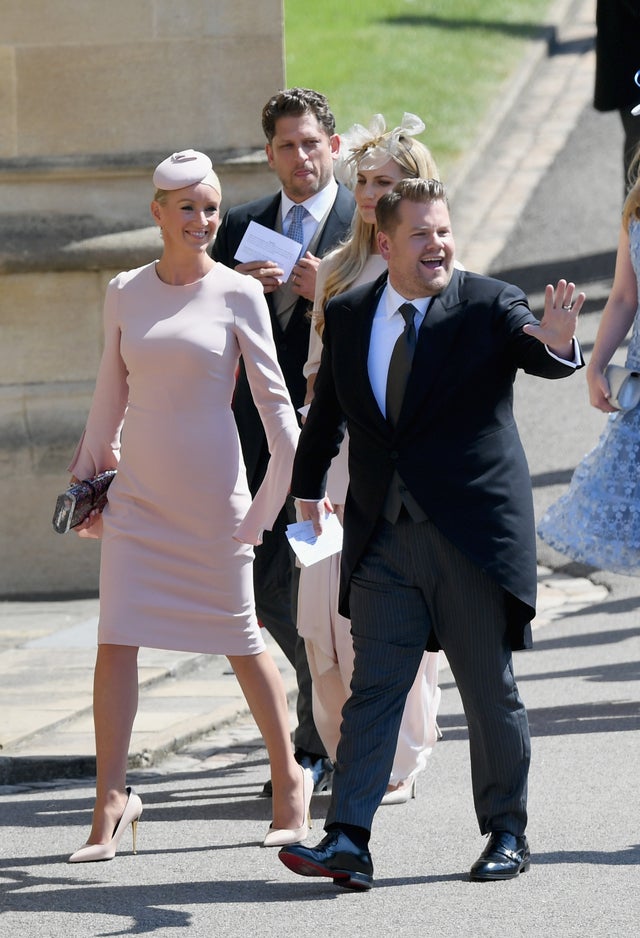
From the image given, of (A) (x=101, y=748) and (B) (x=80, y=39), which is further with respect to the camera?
(B) (x=80, y=39)

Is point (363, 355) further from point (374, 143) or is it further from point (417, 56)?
point (417, 56)

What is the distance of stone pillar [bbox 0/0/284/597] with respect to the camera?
10.5 m

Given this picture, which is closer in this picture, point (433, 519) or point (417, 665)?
point (433, 519)

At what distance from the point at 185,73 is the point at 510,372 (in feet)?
18.9

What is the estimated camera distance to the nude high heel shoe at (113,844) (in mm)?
5582

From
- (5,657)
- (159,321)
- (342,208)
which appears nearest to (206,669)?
(5,657)

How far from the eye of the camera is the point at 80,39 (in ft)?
34.5

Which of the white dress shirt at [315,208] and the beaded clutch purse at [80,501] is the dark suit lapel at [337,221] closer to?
the white dress shirt at [315,208]

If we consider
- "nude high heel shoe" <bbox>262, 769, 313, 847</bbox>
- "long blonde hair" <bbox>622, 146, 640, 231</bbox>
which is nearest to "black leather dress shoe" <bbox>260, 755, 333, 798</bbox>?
"nude high heel shoe" <bbox>262, 769, 313, 847</bbox>

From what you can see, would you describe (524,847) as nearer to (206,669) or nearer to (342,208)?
(342,208)

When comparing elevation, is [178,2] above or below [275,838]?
above

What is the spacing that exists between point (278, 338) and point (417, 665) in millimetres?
1744

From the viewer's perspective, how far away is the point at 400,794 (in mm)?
6312

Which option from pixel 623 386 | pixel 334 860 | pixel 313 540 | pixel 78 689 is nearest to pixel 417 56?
pixel 78 689
